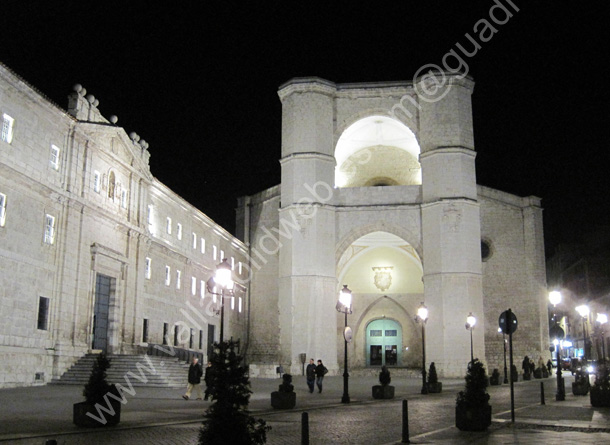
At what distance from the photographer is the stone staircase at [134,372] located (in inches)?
991

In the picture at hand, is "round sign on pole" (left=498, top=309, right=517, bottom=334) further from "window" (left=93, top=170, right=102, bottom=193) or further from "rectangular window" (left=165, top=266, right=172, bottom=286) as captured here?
"rectangular window" (left=165, top=266, right=172, bottom=286)

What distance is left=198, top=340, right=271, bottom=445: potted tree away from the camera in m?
7.01

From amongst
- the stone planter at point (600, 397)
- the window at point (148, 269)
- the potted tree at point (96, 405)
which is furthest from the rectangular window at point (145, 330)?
the stone planter at point (600, 397)

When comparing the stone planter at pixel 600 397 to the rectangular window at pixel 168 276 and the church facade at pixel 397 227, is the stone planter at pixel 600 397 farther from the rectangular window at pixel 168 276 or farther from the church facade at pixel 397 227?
the rectangular window at pixel 168 276

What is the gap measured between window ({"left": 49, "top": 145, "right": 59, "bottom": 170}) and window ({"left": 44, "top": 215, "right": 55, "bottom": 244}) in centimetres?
202

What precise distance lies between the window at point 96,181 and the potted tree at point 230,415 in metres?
22.4

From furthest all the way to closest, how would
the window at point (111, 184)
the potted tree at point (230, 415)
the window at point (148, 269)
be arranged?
the window at point (148, 269) < the window at point (111, 184) < the potted tree at point (230, 415)

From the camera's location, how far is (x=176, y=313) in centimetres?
3866

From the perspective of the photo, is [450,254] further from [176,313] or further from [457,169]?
[176,313]

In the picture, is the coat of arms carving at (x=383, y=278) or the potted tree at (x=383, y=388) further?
the coat of arms carving at (x=383, y=278)

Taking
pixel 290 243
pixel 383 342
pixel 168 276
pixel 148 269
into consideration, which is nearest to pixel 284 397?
pixel 148 269

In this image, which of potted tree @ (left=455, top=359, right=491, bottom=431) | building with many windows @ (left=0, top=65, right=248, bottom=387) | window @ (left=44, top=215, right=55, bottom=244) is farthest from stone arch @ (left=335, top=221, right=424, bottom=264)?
potted tree @ (left=455, top=359, right=491, bottom=431)

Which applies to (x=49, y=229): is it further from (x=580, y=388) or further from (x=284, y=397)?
(x=580, y=388)

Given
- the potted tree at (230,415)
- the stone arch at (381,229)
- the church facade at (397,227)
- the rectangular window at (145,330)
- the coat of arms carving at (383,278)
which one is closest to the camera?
the potted tree at (230,415)
